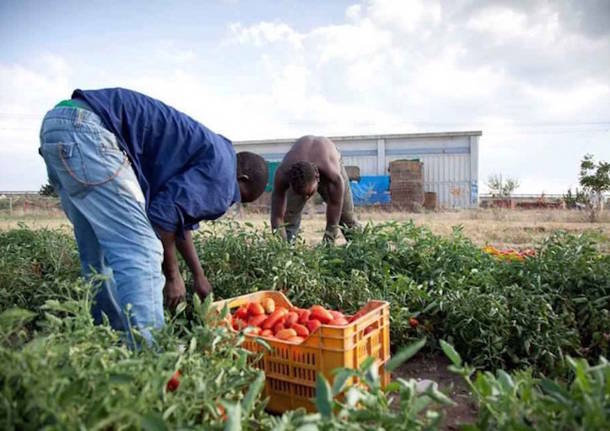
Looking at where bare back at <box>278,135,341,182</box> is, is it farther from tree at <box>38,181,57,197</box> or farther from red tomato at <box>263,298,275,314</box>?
tree at <box>38,181,57,197</box>

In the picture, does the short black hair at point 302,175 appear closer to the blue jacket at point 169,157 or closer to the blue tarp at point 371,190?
the blue jacket at point 169,157

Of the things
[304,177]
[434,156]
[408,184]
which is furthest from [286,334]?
[434,156]

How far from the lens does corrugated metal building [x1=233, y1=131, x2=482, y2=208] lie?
27.3m

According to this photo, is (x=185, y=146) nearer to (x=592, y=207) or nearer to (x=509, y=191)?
(x=592, y=207)

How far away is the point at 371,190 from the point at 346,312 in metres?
20.0

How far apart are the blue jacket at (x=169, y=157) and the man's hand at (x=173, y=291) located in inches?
11.9

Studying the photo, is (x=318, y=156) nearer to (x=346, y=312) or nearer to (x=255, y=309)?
(x=346, y=312)

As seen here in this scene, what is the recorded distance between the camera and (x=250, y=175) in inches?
110

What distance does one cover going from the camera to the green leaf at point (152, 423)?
1104 millimetres

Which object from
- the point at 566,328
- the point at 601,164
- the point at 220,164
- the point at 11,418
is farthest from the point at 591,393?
the point at 601,164

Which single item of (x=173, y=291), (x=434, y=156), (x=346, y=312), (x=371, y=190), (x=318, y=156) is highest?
(x=434, y=156)

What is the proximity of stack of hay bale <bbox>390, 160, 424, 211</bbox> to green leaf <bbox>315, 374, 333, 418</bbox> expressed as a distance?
65.5 ft

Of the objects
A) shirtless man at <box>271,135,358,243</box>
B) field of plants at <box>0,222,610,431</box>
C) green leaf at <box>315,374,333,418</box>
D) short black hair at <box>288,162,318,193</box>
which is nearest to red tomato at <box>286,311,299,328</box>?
field of plants at <box>0,222,610,431</box>

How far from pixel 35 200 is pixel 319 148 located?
24.2 m
